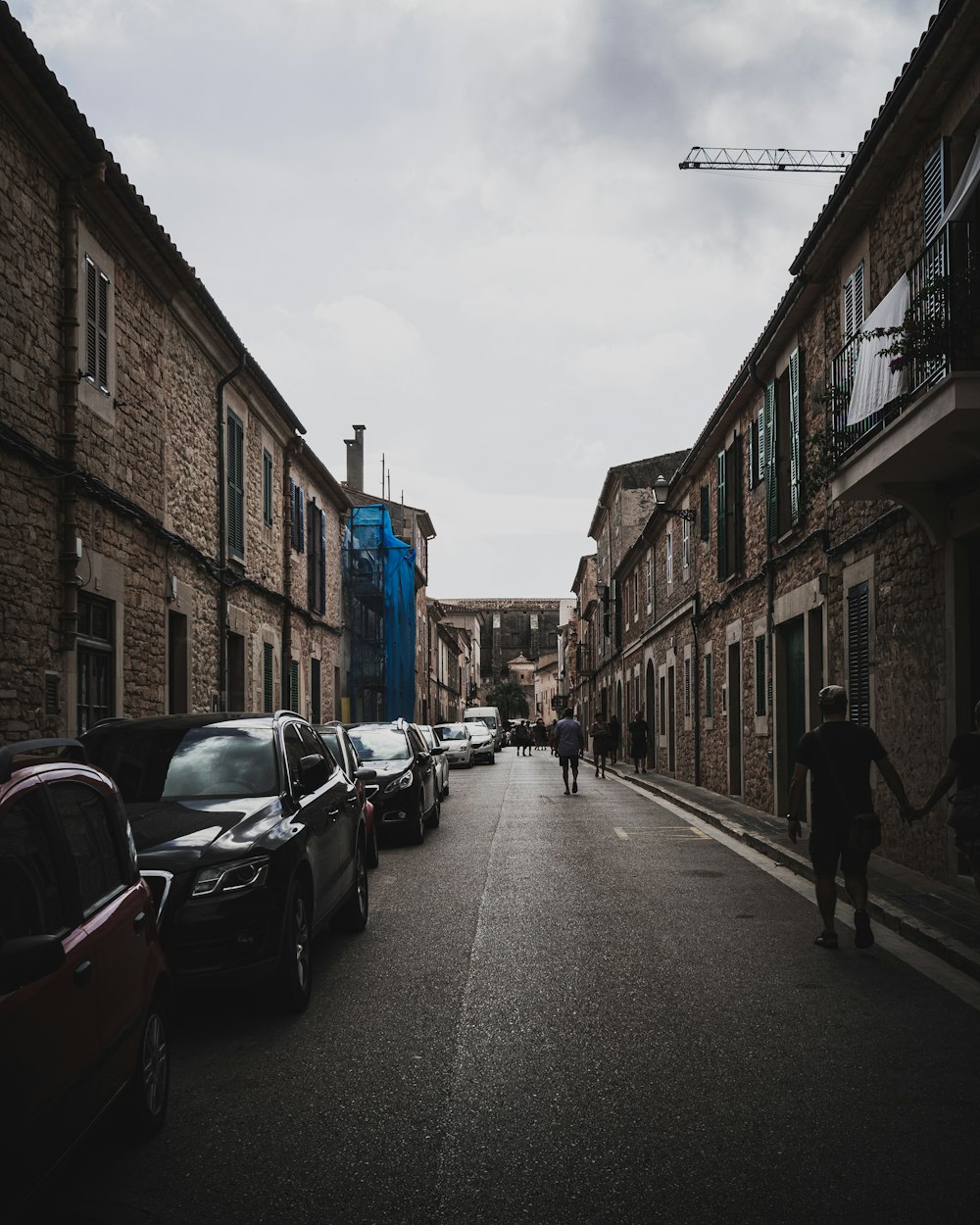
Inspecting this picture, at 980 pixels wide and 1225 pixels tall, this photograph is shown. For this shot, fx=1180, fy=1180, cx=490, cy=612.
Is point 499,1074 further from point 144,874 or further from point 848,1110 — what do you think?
point 144,874

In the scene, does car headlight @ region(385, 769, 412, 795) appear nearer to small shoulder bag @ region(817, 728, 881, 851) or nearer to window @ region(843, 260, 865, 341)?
window @ region(843, 260, 865, 341)

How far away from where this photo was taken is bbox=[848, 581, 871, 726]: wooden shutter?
12094 millimetres

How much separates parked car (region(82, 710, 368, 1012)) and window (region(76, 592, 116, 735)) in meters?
4.28

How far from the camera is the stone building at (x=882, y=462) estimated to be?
29.3ft

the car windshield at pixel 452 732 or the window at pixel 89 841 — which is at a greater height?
the window at pixel 89 841

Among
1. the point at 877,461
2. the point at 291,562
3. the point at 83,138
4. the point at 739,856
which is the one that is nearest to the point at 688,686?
the point at 291,562

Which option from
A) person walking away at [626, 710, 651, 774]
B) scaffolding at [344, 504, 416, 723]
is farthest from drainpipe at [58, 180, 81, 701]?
person walking away at [626, 710, 651, 774]

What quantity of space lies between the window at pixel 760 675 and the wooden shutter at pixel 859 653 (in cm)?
479

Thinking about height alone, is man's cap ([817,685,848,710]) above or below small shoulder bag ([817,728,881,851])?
above

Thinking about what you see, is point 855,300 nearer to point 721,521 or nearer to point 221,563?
point 721,521

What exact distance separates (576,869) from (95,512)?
19.6ft

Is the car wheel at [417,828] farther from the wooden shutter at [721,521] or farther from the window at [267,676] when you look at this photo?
the wooden shutter at [721,521]

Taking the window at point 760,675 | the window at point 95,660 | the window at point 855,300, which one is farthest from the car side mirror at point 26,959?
the window at point 760,675

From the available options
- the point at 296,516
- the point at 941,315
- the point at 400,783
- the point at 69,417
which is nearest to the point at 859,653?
the point at 941,315
